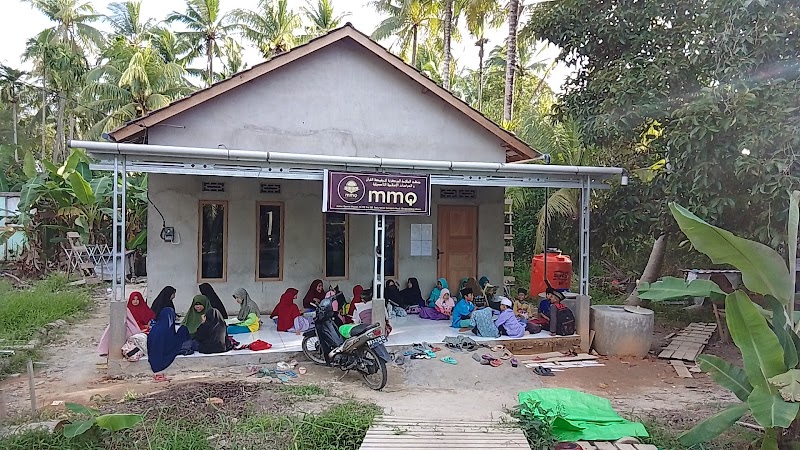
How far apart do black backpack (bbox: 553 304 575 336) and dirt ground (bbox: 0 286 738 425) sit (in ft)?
2.93

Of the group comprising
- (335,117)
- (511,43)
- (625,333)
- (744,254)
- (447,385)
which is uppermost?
(511,43)

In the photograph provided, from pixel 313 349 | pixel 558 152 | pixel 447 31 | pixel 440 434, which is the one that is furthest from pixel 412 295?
pixel 447 31

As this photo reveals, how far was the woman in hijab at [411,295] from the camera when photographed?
11.5m

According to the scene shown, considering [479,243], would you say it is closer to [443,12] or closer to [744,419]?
[744,419]

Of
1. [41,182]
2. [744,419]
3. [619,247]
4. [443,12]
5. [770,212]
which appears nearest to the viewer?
[744,419]

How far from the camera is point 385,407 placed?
6.40 m

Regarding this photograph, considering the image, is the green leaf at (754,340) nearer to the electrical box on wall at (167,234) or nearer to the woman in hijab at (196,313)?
the woman in hijab at (196,313)

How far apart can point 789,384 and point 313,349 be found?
587cm

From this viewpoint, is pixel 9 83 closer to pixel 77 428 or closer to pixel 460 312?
pixel 460 312

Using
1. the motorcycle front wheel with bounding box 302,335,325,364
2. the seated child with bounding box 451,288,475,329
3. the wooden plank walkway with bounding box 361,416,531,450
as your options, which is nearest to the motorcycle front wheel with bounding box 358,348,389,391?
the motorcycle front wheel with bounding box 302,335,325,364

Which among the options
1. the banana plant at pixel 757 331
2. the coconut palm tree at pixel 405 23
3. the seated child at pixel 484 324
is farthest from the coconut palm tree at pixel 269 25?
the banana plant at pixel 757 331

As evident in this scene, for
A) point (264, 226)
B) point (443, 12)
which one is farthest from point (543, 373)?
point (443, 12)

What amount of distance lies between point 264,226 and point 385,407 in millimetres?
5497

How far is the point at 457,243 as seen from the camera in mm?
12133
